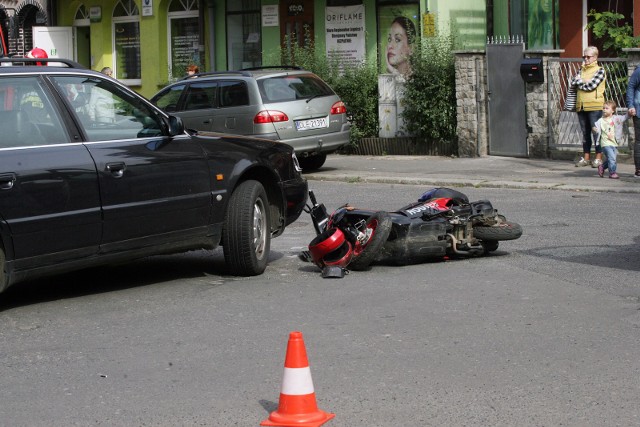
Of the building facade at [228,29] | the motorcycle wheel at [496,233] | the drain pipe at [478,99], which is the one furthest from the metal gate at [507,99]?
the motorcycle wheel at [496,233]

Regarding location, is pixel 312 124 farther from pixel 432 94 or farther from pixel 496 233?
pixel 496 233

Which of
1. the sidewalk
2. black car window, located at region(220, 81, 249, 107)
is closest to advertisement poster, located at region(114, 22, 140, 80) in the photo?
the sidewalk

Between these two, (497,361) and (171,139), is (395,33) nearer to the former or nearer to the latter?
(171,139)

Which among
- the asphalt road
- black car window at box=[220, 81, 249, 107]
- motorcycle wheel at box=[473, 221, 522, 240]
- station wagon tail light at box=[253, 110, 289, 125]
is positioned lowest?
the asphalt road

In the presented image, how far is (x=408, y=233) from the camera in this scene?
9.32 m

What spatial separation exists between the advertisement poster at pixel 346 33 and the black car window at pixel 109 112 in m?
16.0

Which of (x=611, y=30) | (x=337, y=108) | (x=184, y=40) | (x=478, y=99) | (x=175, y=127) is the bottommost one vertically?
(x=175, y=127)

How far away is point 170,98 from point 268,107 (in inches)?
84.3

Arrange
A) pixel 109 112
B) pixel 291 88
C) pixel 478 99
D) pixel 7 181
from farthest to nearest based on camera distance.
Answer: pixel 478 99 < pixel 291 88 < pixel 109 112 < pixel 7 181

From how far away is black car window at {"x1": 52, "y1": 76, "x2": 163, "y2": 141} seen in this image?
27.3 feet

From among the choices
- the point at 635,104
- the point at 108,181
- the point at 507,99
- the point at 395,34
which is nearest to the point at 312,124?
the point at 507,99

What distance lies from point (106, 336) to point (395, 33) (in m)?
18.0

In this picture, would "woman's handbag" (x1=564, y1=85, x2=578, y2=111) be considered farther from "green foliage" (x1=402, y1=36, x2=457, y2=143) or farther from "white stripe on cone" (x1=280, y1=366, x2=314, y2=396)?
"white stripe on cone" (x1=280, y1=366, x2=314, y2=396)

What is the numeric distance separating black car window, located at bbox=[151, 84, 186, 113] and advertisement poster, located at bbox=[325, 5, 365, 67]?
242 inches
